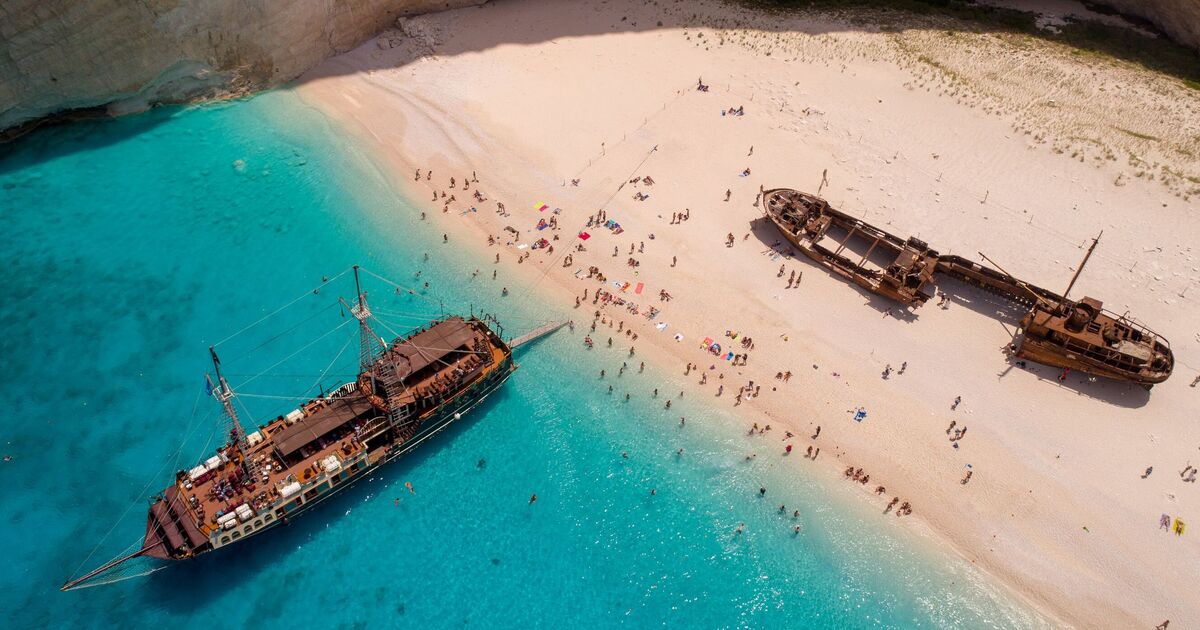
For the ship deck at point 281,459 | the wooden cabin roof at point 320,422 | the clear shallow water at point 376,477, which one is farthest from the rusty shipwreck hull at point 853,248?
the wooden cabin roof at point 320,422

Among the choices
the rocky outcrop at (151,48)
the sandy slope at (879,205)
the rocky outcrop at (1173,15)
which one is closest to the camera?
the sandy slope at (879,205)

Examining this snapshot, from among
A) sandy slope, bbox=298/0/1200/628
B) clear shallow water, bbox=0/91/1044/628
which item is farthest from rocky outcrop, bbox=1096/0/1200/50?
clear shallow water, bbox=0/91/1044/628

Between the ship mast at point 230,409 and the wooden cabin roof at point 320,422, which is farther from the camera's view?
the wooden cabin roof at point 320,422

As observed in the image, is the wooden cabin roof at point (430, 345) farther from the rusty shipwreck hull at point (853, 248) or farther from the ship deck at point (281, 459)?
the rusty shipwreck hull at point (853, 248)

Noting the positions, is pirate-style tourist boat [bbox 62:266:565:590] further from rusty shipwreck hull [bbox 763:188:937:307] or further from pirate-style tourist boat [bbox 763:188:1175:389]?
pirate-style tourist boat [bbox 763:188:1175:389]

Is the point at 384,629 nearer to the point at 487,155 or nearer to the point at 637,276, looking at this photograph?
the point at 637,276

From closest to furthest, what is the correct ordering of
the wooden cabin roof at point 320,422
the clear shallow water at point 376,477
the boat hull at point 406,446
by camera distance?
1. the clear shallow water at point 376,477
2. the boat hull at point 406,446
3. the wooden cabin roof at point 320,422
